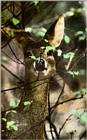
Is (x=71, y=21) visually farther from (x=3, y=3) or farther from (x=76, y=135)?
(x=76, y=135)

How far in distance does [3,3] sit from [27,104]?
33.1 inches

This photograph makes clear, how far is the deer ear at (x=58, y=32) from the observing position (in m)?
2.45

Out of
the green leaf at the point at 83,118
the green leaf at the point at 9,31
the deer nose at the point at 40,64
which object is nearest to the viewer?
the green leaf at the point at 83,118

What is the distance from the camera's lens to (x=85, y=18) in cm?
385

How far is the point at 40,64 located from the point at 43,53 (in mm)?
84

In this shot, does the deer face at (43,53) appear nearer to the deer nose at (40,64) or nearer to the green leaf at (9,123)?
the deer nose at (40,64)

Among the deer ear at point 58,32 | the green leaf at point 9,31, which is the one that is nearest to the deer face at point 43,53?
the deer ear at point 58,32

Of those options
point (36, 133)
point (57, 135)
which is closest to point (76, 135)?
point (57, 135)

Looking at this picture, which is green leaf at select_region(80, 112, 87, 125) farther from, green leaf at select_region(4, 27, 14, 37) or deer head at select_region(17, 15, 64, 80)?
green leaf at select_region(4, 27, 14, 37)

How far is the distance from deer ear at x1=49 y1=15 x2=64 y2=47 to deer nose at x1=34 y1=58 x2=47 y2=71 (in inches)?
6.5

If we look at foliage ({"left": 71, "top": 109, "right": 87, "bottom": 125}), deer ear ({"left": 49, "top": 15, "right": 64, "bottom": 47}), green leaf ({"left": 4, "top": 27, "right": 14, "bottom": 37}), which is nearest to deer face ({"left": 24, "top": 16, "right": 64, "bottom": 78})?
deer ear ({"left": 49, "top": 15, "right": 64, "bottom": 47})

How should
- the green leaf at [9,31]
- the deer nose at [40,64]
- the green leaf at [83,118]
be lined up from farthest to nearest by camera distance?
1. the green leaf at [9,31]
2. the deer nose at [40,64]
3. the green leaf at [83,118]

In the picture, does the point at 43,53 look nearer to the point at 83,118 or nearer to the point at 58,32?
the point at 58,32

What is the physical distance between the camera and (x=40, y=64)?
2369mm
